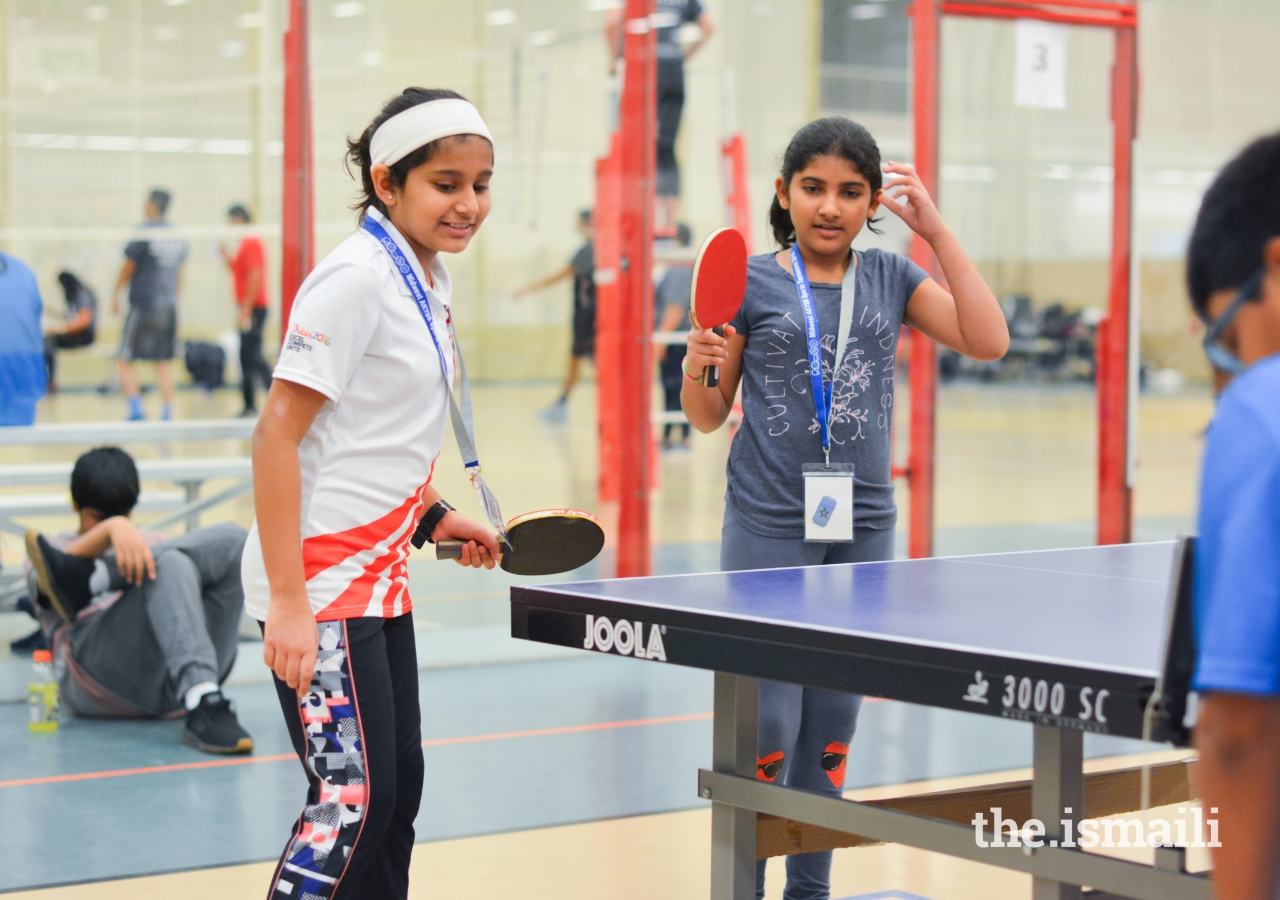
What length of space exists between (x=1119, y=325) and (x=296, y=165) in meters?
3.53

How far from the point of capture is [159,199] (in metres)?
6.47

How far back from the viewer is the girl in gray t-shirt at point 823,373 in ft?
8.90

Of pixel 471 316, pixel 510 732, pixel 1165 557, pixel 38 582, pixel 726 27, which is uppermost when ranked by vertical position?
pixel 726 27

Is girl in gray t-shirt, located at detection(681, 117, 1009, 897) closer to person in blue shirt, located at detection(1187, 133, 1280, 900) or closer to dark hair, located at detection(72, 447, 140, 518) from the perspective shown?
person in blue shirt, located at detection(1187, 133, 1280, 900)

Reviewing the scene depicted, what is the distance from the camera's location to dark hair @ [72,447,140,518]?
4520mm

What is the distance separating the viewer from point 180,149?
256 inches

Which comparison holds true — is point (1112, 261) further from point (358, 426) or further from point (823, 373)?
point (358, 426)

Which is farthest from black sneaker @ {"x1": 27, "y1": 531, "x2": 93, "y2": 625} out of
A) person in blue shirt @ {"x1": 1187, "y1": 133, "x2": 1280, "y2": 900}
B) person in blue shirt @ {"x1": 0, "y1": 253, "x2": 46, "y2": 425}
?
person in blue shirt @ {"x1": 1187, "y1": 133, "x2": 1280, "y2": 900}

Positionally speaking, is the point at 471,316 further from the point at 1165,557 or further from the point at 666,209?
the point at 1165,557

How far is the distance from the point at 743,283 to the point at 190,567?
8.04 feet

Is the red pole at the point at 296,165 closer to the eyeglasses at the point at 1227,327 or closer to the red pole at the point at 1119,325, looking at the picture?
the red pole at the point at 1119,325

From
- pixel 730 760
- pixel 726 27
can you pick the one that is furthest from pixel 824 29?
pixel 730 760

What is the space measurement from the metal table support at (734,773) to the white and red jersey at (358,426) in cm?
55

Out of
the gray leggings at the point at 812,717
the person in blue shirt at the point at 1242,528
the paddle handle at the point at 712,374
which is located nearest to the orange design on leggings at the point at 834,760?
the gray leggings at the point at 812,717
